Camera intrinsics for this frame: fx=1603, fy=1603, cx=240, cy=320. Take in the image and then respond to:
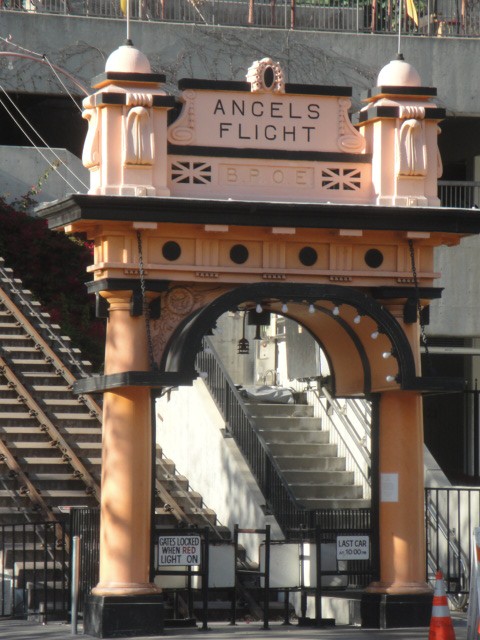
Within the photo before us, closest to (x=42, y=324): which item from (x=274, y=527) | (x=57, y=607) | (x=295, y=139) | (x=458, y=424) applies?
(x=274, y=527)

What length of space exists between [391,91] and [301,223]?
1.78 m

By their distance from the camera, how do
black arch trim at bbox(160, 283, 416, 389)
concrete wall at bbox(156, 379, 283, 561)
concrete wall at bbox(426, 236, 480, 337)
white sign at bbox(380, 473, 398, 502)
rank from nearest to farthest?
black arch trim at bbox(160, 283, 416, 389)
white sign at bbox(380, 473, 398, 502)
concrete wall at bbox(156, 379, 283, 561)
concrete wall at bbox(426, 236, 480, 337)

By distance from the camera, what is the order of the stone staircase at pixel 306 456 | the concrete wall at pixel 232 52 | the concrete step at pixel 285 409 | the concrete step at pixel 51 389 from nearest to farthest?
the stone staircase at pixel 306 456 → the concrete step at pixel 51 389 → the concrete step at pixel 285 409 → the concrete wall at pixel 232 52

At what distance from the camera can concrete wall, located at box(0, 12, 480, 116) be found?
3195 cm

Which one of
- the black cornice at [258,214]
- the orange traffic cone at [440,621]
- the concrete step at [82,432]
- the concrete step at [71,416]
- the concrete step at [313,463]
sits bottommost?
the orange traffic cone at [440,621]

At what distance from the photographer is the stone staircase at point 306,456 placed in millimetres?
22641

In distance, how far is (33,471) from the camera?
21.4m

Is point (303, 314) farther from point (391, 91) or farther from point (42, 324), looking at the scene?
point (42, 324)

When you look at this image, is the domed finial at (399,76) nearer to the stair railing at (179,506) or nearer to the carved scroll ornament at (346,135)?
the carved scroll ornament at (346,135)

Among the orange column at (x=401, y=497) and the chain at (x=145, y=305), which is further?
the orange column at (x=401, y=497)

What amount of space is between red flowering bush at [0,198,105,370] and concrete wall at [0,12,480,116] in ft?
10.9

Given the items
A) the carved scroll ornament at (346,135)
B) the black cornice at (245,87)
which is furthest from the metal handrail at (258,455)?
the black cornice at (245,87)

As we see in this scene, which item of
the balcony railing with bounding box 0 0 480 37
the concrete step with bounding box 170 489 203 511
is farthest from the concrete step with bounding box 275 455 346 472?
the balcony railing with bounding box 0 0 480 37

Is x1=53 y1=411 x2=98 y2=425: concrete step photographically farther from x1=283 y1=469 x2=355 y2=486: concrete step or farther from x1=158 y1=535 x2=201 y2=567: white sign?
x1=158 y1=535 x2=201 y2=567: white sign
